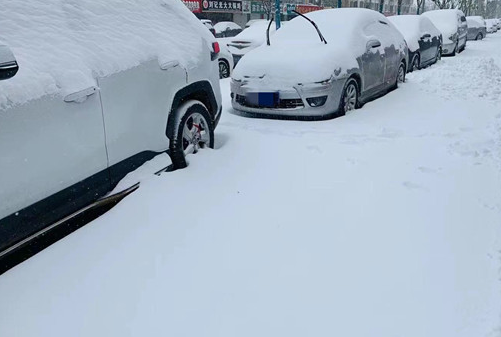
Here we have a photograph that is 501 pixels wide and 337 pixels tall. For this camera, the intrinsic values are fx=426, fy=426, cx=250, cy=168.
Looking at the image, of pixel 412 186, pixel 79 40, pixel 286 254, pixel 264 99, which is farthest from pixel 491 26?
pixel 79 40

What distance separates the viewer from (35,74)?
232 centimetres

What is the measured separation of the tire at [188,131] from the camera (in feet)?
11.8

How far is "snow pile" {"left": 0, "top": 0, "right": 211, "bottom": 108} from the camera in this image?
2.33m

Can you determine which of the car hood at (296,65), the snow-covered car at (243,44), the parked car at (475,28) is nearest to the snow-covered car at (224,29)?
the snow-covered car at (243,44)

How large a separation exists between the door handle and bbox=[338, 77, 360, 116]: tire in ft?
12.5

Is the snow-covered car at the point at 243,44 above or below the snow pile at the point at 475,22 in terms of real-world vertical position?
below

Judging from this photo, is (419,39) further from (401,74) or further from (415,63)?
(401,74)

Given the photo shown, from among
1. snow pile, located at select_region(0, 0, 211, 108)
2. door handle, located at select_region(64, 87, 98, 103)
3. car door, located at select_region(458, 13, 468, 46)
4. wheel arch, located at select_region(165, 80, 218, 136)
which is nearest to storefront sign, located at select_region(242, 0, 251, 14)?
car door, located at select_region(458, 13, 468, 46)

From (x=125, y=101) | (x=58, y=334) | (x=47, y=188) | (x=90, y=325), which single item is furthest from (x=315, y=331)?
(x=125, y=101)

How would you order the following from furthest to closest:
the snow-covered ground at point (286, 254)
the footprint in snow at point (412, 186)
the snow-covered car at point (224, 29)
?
the snow-covered car at point (224, 29) < the footprint in snow at point (412, 186) < the snow-covered ground at point (286, 254)

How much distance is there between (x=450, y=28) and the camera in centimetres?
1436

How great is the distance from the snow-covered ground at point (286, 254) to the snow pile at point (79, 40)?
0.95 metres

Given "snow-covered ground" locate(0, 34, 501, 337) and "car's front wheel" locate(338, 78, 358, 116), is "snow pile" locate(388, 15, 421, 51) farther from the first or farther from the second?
"snow-covered ground" locate(0, 34, 501, 337)

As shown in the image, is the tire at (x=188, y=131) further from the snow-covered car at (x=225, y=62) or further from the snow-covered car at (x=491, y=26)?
the snow-covered car at (x=491, y=26)
